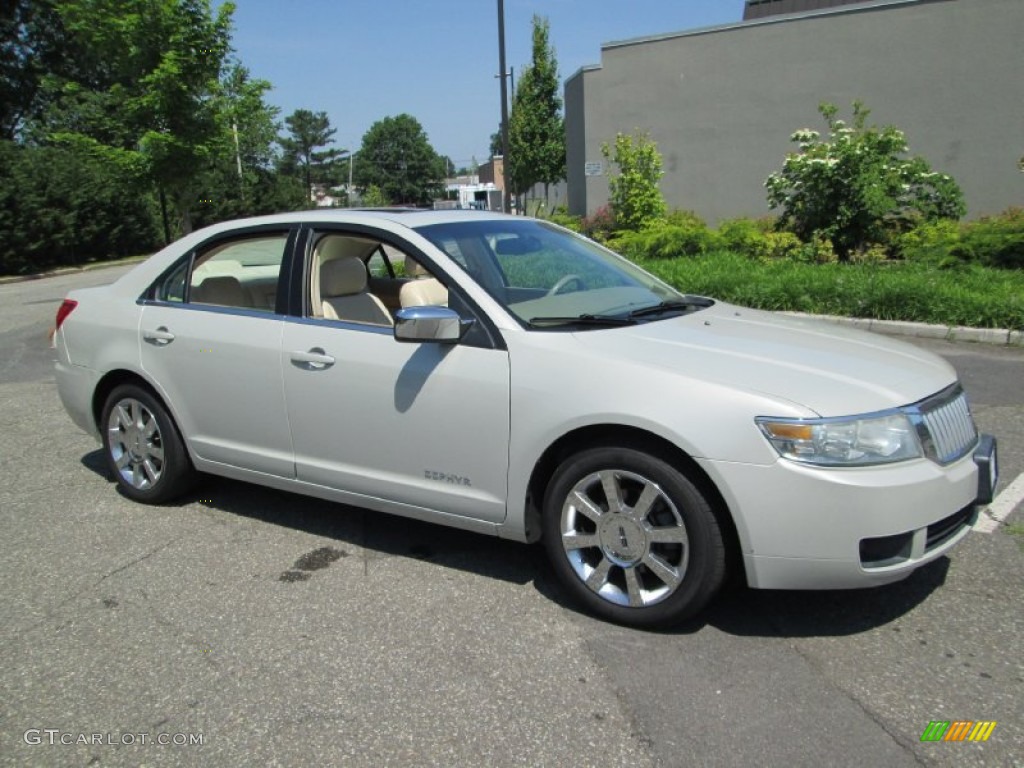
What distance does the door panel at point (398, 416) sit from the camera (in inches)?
139

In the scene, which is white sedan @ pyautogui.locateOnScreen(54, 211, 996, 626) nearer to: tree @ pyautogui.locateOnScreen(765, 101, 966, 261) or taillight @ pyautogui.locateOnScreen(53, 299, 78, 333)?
taillight @ pyautogui.locateOnScreen(53, 299, 78, 333)

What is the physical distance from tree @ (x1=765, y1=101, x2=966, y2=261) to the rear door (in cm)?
1085

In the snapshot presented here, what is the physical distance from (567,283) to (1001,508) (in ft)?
8.60

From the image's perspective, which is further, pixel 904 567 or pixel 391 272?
pixel 391 272

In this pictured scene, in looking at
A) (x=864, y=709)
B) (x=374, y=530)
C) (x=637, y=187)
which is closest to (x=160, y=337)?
(x=374, y=530)

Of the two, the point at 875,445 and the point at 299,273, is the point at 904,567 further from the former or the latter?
the point at 299,273

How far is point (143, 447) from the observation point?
4.82 metres

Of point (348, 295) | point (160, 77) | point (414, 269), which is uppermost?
point (160, 77)

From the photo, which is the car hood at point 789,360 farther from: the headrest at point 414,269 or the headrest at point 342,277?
the headrest at point 342,277

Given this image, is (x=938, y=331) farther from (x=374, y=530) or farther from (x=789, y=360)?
(x=374, y=530)

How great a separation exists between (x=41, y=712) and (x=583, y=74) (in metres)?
24.7

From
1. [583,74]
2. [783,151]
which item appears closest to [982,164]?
[783,151]

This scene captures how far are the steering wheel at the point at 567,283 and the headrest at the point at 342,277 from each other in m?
1.07

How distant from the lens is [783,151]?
22156mm
